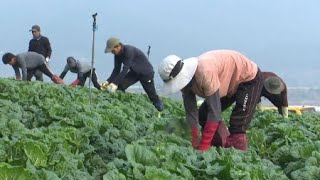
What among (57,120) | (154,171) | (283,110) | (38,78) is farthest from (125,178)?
(38,78)

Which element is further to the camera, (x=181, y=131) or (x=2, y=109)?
(x=2, y=109)

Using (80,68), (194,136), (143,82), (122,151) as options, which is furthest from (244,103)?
(80,68)

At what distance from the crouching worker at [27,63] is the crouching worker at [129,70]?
3.37 meters

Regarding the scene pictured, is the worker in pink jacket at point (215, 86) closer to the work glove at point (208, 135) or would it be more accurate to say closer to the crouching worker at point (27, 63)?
the work glove at point (208, 135)

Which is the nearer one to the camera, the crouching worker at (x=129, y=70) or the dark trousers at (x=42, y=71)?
the crouching worker at (x=129, y=70)

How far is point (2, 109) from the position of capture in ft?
26.0

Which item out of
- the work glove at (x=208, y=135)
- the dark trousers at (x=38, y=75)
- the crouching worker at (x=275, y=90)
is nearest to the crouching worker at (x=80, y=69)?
the dark trousers at (x=38, y=75)

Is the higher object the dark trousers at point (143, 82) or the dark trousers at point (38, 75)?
the dark trousers at point (143, 82)

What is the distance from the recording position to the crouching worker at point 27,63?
14.9 meters

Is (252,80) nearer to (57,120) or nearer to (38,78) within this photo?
(57,120)

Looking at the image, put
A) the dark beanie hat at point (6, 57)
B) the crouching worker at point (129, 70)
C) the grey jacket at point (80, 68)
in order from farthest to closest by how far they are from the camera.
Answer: the grey jacket at point (80, 68) < the dark beanie hat at point (6, 57) < the crouching worker at point (129, 70)

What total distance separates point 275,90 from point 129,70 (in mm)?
3061

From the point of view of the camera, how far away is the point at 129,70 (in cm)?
1238

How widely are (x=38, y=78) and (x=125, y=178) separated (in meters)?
13.8
